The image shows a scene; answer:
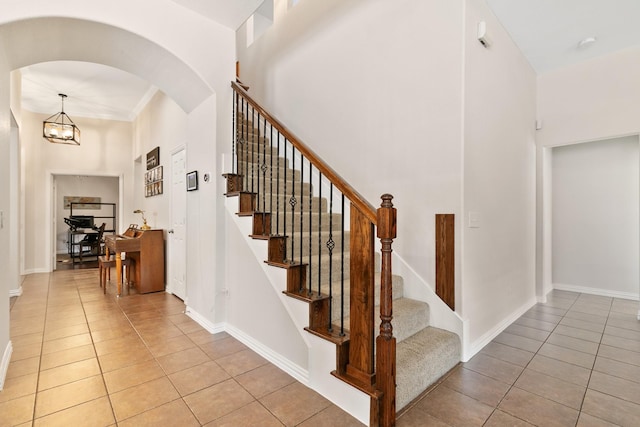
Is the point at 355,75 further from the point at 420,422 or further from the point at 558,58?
the point at 420,422

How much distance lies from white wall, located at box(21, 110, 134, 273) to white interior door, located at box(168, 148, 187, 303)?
3.22 meters

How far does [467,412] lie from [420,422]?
0.31m

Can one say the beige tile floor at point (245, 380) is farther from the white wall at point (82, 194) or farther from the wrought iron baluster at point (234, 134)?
the white wall at point (82, 194)

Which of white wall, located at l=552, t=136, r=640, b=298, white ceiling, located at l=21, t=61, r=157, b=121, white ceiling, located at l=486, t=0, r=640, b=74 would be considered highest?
white ceiling, located at l=21, t=61, r=157, b=121

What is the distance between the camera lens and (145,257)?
4754mm

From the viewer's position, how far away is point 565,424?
1.69m

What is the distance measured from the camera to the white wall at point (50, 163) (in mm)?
6203

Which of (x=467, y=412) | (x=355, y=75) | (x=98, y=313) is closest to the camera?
(x=467, y=412)

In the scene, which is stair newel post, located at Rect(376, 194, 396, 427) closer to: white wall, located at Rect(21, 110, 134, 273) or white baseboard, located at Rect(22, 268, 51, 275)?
white wall, located at Rect(21, 110, 134, 273)

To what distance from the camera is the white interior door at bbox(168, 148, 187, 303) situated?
168 inches

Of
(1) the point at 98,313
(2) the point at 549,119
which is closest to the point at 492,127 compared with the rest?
(2) the point at 549,119

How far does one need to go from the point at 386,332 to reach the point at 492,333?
5.93 ft

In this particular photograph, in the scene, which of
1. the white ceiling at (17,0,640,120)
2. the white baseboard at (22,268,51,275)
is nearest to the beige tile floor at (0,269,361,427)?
the white ceiling at (17,0,640,120)

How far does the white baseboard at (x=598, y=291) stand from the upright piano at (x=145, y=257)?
625 cm
